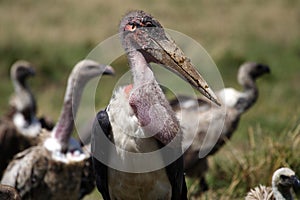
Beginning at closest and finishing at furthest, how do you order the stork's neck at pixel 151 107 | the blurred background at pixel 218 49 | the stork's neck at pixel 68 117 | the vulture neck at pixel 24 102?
the stork's neck at pixel 151 107 → the stork's neck at pixel 68 117 → the blurred background at pixel 218 49 → the vulture neck at pixel 24 102

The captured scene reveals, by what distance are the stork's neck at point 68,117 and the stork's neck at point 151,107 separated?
216 cm

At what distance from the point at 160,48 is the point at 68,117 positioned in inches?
88.9

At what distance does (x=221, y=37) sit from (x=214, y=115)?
9043 mm

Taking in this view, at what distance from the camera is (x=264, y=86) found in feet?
43.9

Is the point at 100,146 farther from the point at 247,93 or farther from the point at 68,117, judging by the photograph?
the point at 247,93

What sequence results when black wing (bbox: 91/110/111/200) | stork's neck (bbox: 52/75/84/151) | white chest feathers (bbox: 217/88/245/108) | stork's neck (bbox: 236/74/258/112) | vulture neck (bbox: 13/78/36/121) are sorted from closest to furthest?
black wing (bbox: 91/110/111/200) < stork's neck (bbox: 52/75/84/151) < white chest feathers (bbox: 217/88/245/108) < stork's neck (bbox: 236/74/258/112) < vulture neck (bbox: 13/78/36/121)

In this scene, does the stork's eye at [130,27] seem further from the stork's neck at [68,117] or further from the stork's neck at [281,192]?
the stork's neck at [68,117]

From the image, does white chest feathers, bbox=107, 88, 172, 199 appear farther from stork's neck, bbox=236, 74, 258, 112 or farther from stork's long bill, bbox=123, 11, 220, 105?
stork's neck, bbox=236, 74, 258, 112

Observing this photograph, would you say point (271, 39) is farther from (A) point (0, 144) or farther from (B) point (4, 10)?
(A) point (0, 144)

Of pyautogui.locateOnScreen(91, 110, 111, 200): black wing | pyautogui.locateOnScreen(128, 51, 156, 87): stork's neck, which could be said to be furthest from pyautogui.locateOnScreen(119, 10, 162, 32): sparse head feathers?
pyautogui.locateOnScreen(91, 110, 111, 200): black wing

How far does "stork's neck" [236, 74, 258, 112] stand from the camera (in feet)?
27.0

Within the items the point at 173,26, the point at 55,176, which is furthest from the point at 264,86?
the point at 55,176

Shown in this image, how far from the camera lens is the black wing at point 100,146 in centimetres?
426

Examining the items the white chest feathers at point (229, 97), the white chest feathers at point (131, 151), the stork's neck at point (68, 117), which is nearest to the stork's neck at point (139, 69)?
the white chest feathers at point (131, 151)
